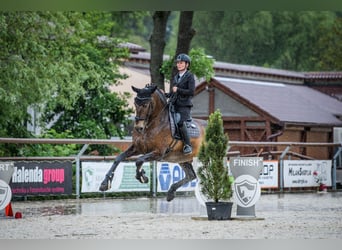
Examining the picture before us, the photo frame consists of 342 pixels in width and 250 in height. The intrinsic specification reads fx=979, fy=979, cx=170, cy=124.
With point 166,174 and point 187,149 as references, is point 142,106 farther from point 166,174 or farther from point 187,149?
point 166,174

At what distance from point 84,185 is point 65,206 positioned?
1.59 metres

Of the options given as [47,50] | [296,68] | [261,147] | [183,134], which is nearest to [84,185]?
[47,50]

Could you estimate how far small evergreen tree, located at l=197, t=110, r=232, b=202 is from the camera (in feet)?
39.6

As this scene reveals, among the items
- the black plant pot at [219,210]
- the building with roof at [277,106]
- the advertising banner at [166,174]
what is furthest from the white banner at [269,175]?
the black plant pot at [219,210]

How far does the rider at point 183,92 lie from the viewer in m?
12.4

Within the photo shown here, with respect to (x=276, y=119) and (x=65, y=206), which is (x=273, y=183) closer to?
(x=276, y=119)

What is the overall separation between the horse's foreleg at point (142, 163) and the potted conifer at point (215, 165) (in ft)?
2.28

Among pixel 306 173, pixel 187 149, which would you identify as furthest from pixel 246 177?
pixel 306 173

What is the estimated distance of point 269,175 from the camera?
1888 cm

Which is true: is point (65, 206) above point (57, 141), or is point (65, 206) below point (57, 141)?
below

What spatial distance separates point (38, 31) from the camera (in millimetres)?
17078

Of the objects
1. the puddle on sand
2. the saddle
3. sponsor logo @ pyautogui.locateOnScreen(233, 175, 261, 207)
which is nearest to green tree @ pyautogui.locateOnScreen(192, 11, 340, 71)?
the puddle on sand

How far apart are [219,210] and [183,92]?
156cm

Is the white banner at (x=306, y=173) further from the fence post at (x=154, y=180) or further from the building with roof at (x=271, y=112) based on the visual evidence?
the fence post at (x=154, y=180)
